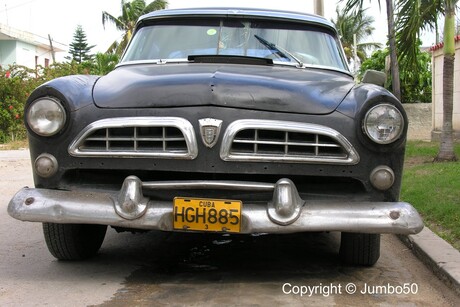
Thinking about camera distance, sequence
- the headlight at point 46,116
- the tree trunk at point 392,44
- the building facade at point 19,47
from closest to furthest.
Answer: the headlight at point 46,116, the tree trunk at point 392,44, the building facade at point 19,47

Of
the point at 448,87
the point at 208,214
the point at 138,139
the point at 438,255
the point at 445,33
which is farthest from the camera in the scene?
the point at 448,87

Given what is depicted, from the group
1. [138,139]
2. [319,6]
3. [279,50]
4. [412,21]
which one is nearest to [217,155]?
[138,139]

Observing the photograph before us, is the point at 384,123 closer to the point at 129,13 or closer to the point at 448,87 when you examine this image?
the point at 448,87

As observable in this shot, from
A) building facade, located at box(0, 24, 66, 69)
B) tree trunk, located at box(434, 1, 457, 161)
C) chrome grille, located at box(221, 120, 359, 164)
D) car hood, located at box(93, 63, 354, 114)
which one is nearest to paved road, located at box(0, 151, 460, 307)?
chrome grille, located at box(221, 120, 359, 164)

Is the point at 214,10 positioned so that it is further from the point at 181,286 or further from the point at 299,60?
the point at 181,286

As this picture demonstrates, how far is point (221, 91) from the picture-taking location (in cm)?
379

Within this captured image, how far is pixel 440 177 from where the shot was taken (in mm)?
8180

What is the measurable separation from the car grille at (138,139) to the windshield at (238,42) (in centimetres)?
122

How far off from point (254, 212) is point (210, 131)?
53 centimetres

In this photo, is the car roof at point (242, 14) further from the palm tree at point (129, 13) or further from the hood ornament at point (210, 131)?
the palm tree at point (129, 13)

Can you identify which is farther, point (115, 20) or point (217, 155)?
point (115, 20)

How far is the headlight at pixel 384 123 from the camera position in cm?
378

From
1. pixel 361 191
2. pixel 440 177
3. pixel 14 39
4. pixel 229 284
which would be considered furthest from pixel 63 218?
pixel 14 39

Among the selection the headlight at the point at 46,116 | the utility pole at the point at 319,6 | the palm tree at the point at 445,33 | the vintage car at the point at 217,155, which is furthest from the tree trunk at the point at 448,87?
the headlight at the point at 46,116
